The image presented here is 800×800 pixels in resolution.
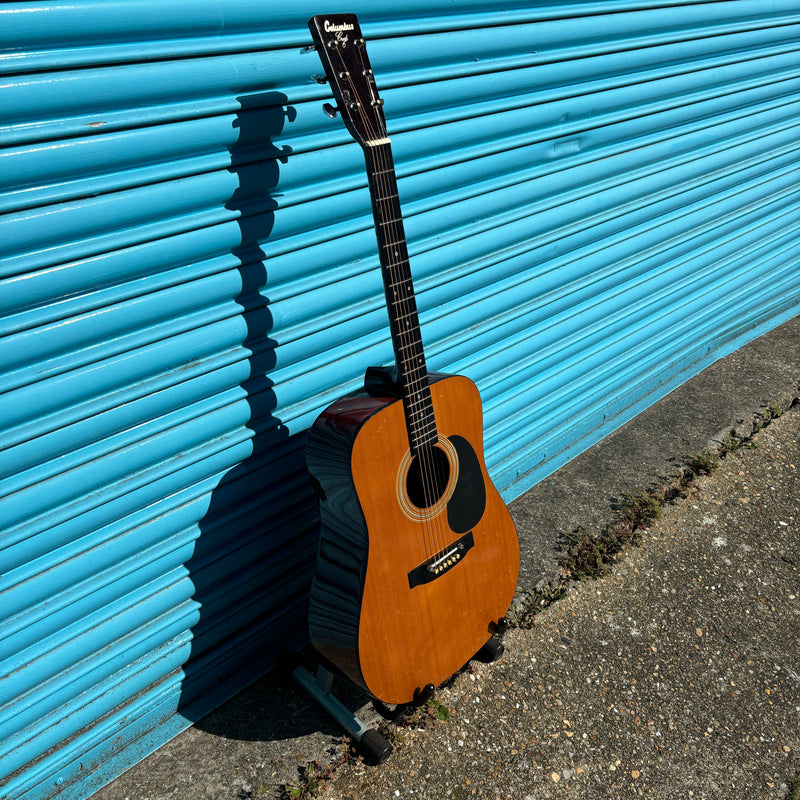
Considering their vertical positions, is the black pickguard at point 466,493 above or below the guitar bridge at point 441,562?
above

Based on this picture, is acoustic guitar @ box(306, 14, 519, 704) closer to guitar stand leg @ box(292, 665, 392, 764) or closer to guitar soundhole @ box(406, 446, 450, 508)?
guitar soundhole @ box(406, 446, 450, 508)

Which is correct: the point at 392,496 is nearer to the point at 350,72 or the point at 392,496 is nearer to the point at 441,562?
the point at 441,562

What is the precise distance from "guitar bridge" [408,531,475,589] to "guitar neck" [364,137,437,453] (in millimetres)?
404

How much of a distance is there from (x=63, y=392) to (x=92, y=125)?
0.74m

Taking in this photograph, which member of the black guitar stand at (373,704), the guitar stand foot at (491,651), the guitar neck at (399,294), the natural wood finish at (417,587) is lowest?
the guitar stand foot at (491,651)

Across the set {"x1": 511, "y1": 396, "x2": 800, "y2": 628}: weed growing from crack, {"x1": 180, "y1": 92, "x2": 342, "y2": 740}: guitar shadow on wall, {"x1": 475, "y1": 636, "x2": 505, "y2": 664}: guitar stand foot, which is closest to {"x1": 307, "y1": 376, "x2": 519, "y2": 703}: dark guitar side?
{"x1": 475, "y1": 636, "x2": 505, "y2": 664}: guitar stand foot

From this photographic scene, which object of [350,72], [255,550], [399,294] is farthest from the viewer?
[255,550]

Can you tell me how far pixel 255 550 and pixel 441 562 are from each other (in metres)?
0.74

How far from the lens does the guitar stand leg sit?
246cm

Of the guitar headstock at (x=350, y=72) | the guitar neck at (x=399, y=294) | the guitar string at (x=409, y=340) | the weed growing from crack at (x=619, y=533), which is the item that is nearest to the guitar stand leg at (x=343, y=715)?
the guitar string at (x=409, y=340)

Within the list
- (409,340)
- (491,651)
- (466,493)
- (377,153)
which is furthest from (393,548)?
(377,153)

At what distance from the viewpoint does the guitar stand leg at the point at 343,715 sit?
246 cm

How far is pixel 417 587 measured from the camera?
7.91 feet

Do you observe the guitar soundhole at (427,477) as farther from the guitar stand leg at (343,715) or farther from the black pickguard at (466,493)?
the guitar stand leg at (343,715)
